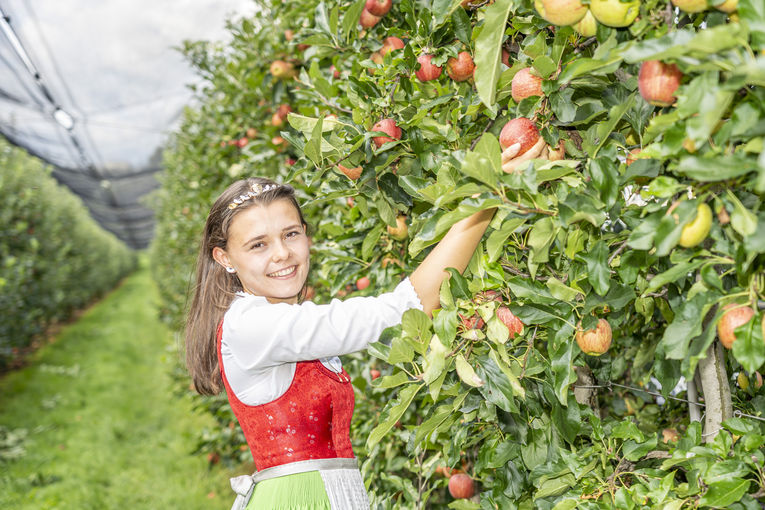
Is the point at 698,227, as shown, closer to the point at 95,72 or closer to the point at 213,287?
the point at 213,287

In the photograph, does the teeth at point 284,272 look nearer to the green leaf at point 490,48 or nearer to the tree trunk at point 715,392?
the green leaf at point 490,48

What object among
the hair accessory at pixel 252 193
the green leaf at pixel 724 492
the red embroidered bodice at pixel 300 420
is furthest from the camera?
the hair accessory at pixel 252 193

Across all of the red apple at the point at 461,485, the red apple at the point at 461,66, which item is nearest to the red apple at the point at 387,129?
the red apple at the point at 461,66

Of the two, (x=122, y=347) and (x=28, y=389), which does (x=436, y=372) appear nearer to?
(x=28, y=389)

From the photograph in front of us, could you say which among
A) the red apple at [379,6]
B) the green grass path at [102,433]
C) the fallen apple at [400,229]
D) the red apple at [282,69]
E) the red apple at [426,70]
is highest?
the red apple at [282,69]

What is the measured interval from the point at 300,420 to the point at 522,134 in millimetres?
793

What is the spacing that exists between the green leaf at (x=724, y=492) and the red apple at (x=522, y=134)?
0.58 meters

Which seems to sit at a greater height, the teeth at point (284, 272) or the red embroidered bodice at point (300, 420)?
the teeth at point (284, 272)

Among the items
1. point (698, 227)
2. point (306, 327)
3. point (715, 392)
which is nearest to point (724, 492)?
point (715, 392)

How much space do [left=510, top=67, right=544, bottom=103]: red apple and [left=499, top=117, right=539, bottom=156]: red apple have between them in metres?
0.04

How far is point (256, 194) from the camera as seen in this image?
1412 millimetres

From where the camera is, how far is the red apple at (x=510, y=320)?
1.05 meters

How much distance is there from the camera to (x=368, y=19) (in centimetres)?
156

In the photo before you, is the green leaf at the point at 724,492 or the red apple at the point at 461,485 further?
the red apple at the point at 461,485
